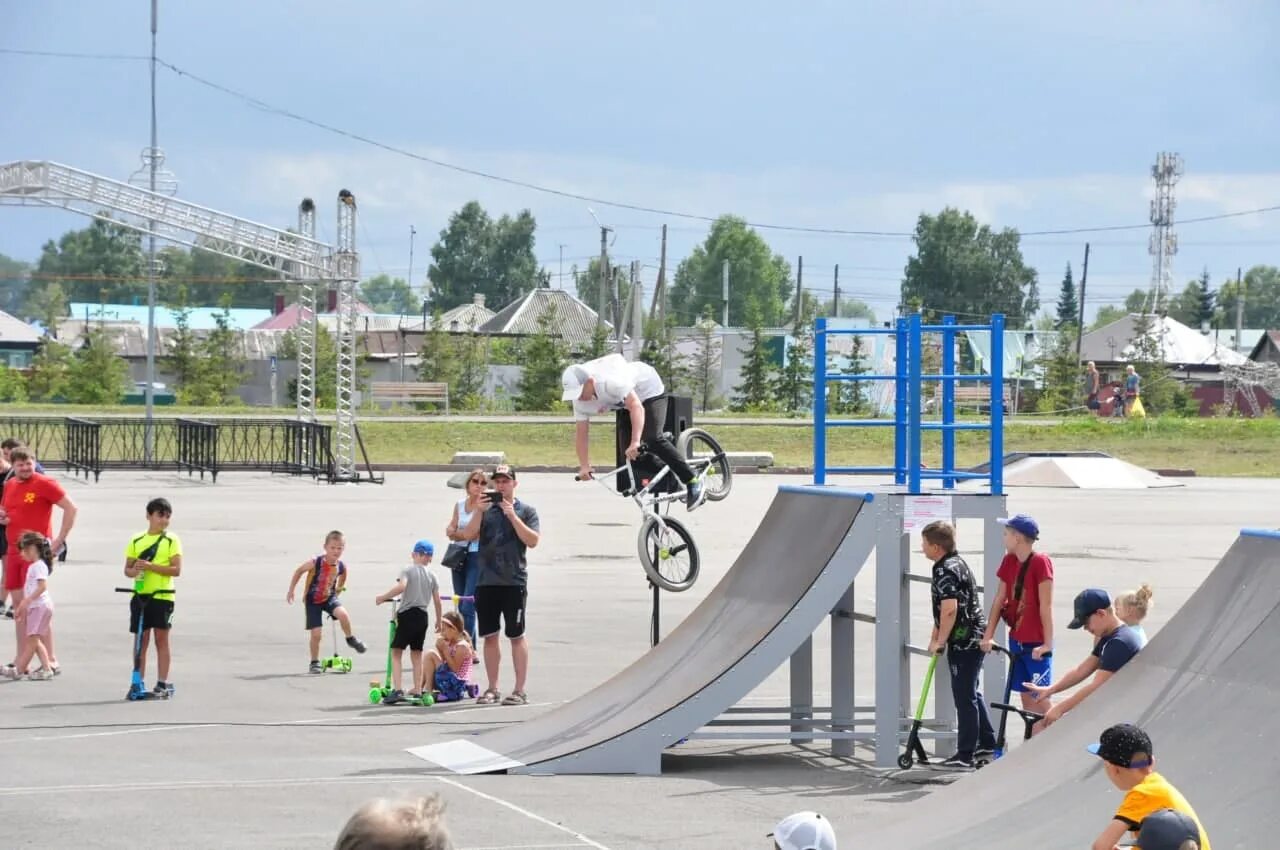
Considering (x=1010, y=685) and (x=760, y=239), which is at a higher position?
(x=760, y=239)

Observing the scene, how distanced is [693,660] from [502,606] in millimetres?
2200

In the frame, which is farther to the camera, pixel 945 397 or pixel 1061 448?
pixel 1061 448

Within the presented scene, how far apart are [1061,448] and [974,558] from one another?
30764 millimetres

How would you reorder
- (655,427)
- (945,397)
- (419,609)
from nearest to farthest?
(945,397)
(419,609)
(655,427)

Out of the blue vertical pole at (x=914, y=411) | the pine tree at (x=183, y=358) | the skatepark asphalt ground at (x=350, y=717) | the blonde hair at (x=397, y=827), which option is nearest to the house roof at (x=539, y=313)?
the pine tree at (x=183, y=358)

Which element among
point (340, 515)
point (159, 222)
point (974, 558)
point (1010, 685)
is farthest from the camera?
point (159, 222)

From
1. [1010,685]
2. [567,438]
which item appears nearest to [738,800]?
[1010,685]

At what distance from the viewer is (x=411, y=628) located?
13.5 meters

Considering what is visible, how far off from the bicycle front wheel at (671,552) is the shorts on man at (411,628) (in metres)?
2.58

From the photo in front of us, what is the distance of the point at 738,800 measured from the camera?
9.98m

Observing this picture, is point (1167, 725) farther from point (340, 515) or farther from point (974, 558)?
point (340, 515)

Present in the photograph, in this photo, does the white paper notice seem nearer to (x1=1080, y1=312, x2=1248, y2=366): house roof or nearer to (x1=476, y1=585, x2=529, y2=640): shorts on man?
(x1=476, y1=585, x2=529, y2=640): shorts on man

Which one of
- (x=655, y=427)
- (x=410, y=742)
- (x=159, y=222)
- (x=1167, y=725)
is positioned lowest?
(x=410, y=742)

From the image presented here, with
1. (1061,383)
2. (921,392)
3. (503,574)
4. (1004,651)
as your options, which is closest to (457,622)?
(503,574)
